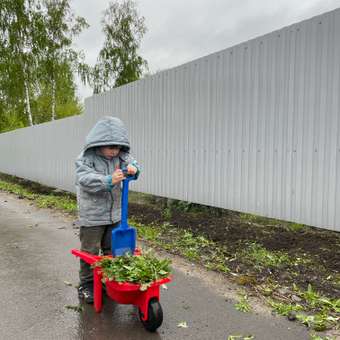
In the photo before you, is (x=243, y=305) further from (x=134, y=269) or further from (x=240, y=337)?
(x=134, y=269)

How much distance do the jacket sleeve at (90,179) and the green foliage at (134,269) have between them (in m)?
0.58

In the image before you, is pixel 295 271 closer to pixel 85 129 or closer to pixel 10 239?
pixel 10 239

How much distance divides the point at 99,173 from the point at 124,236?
59 cm

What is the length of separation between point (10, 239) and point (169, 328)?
3932mm

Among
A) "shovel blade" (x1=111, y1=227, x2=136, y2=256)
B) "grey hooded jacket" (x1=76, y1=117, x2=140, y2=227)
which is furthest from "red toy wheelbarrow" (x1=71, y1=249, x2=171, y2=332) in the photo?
"grey hooded jacket" (x1=76, y1=117, x2=140, y2=227)

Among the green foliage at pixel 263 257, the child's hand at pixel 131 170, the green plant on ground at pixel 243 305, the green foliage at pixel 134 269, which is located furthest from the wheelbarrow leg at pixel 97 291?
the green foliage at pixel 263 257

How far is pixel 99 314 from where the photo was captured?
3205 millimetres

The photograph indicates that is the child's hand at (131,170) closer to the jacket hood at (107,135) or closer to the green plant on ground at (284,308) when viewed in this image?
the jacket hood at (107,135)

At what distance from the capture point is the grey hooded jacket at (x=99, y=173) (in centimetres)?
330

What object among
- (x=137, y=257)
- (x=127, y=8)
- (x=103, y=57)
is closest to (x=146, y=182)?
(x=137, y=257)

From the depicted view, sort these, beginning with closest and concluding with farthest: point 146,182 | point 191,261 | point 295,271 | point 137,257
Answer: point 137,257, point 295,271, point 191,261, point 146,182

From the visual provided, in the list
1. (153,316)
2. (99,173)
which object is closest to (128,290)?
(153,316)

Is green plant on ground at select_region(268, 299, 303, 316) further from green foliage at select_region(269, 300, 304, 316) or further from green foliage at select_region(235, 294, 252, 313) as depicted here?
green foliage at select_region(235, 294, 252, 313)

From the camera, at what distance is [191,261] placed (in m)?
4.71
